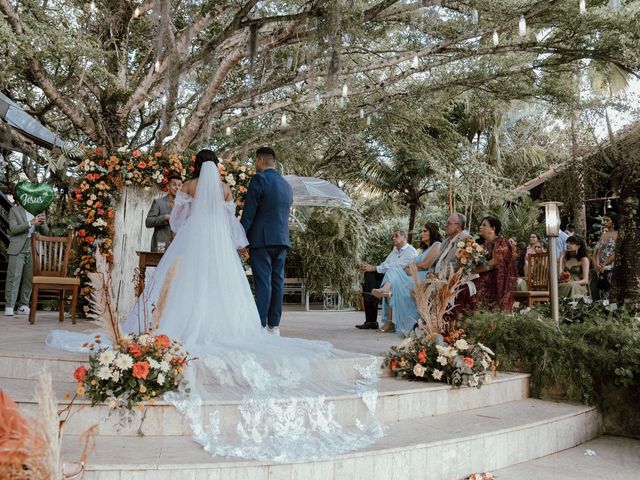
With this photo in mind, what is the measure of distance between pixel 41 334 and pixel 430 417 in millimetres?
4094

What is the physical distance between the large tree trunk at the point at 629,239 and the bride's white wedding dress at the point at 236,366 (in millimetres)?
3953

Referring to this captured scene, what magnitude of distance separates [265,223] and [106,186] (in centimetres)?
334

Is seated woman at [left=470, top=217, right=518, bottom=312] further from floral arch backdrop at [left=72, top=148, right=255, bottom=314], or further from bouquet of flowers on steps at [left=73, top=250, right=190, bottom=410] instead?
floral arch backdrop at [left=72, top=148, right=255, bottom=314]

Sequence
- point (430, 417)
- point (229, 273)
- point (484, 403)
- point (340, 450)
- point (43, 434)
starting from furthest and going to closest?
point (229, 273) → point (484, 403) → point (430, 417) → point (340, 450) → point (43, 434)

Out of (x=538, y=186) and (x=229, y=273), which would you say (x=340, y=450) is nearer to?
(x=229, y=273)

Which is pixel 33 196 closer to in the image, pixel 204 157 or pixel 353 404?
pixel 204 157

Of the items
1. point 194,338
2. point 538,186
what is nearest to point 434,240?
point 194,338

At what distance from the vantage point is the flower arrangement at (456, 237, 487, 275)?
630 centimetres

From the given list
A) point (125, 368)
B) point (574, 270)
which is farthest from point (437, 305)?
point (574, 270)

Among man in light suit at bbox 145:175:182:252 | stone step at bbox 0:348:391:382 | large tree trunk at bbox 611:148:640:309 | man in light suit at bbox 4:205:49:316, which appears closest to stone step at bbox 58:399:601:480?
stone step at bbox 0:348:391:382

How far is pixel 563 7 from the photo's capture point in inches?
330

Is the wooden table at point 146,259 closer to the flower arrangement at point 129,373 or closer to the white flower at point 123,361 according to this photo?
the flower arrangement at point 129,373

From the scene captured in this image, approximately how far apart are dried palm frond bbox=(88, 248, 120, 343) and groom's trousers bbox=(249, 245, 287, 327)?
2.19m

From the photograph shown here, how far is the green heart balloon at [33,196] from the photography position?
28.0 ft
